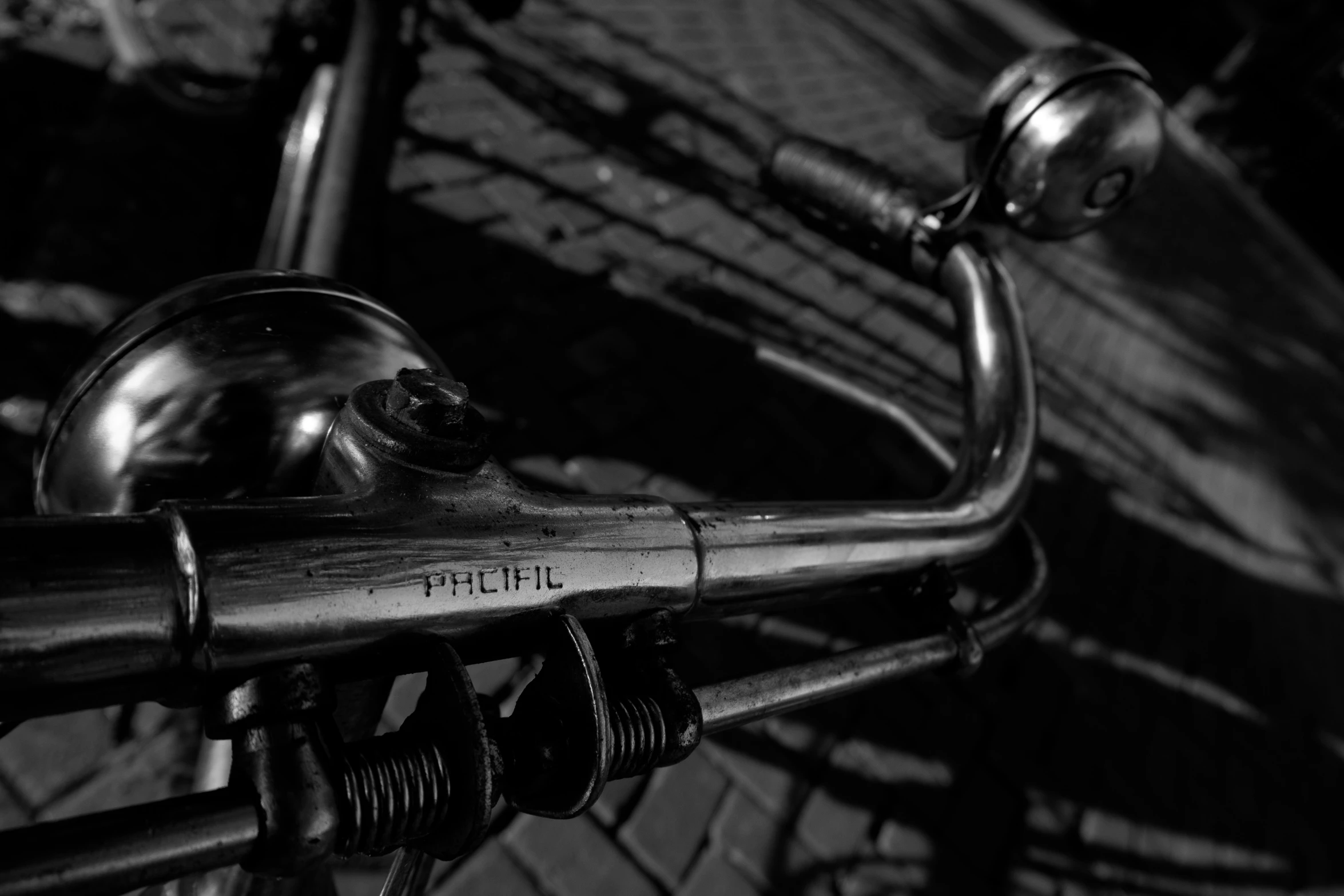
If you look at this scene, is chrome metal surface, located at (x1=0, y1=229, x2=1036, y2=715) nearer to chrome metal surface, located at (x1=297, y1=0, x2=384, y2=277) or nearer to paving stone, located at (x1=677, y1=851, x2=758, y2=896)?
chrome metal surface, located at (x1=297, y1=0, x2=384, y2=277)

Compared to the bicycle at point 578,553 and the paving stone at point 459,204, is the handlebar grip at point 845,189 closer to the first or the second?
the bicycle at point 578,553

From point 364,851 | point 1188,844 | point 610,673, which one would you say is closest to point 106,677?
point 364,851

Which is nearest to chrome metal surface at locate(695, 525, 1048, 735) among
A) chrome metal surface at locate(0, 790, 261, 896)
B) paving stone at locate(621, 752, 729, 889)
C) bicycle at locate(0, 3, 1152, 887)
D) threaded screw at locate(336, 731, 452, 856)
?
bicycle at locate(0, 3, 1152, 887)

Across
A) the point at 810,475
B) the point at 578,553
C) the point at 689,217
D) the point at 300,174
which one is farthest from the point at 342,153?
the point at 689,217

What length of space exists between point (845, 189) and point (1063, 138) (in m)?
0.31

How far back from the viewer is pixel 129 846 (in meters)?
0.46

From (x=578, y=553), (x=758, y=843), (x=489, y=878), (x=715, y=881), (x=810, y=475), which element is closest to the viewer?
(x=578, y=553)

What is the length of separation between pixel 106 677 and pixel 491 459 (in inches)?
11.6

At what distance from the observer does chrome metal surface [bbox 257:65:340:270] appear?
4.47ft

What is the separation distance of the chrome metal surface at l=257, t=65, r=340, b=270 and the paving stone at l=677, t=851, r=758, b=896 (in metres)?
1.59

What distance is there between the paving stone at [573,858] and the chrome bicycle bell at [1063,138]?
5.06ft

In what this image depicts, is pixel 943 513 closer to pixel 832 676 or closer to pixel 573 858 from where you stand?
pixel 832 676

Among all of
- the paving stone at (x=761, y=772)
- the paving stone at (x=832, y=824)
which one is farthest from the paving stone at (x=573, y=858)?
the paving stone at (x=832, y=824)

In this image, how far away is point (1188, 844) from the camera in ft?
9.07
